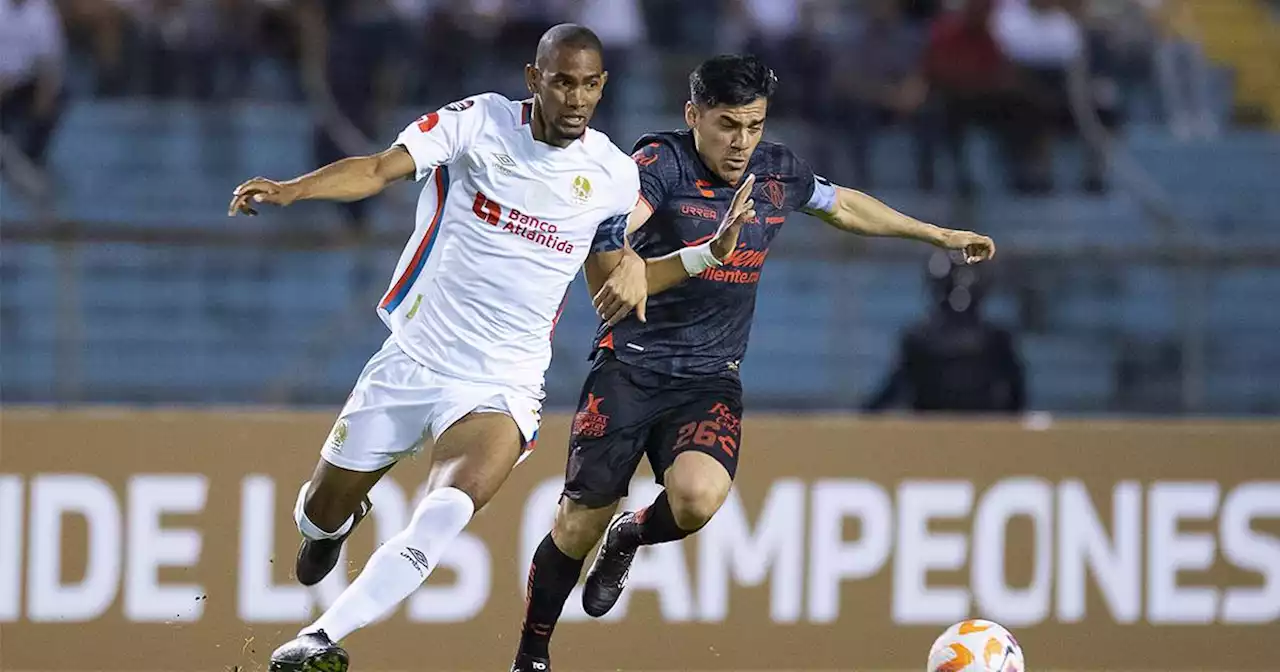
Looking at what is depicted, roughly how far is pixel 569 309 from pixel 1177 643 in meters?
3.71

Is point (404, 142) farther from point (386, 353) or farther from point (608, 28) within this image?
point (608, 28)

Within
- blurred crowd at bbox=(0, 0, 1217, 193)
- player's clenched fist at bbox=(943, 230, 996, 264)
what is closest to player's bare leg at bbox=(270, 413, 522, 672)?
player's clenched fist at bbox=(943, 230, 996, 264)

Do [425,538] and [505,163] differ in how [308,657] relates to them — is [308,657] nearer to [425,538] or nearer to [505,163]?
[425,538]

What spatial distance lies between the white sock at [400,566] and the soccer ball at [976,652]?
1.87 meters

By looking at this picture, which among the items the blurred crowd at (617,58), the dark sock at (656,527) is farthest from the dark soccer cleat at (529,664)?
the blurred crowd at (617,58)

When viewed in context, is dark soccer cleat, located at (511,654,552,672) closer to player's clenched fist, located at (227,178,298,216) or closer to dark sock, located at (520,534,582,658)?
dark sock, located at (520,534,582,658)

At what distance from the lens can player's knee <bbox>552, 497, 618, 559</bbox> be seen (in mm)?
7578

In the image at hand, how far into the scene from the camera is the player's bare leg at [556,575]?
759cm

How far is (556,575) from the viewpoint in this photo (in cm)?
761

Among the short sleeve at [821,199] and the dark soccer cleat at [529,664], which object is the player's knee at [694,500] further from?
the short sleeve at [821,199]

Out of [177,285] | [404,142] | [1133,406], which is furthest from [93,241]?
[1133,406]

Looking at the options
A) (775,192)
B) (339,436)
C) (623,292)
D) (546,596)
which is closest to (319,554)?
(339,436)

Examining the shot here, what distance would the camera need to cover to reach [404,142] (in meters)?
6.59

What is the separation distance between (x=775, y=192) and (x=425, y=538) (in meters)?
2.05
